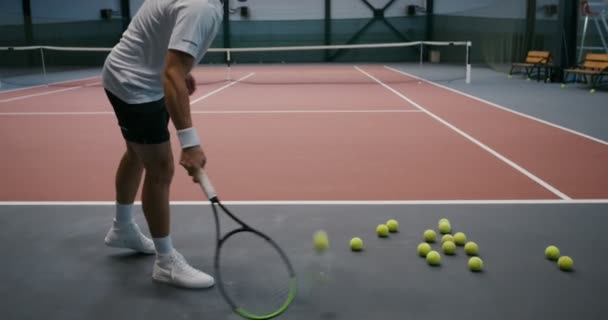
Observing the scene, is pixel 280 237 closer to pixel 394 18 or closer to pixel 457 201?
pixel 457 201

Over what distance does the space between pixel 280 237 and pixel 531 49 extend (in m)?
13.9

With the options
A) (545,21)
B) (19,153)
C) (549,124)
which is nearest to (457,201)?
(549,124)

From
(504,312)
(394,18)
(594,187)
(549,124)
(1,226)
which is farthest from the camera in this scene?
(394,18)

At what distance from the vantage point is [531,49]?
15.2m

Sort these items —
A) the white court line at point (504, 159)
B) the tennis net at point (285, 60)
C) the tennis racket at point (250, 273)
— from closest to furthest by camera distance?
the tennis racket at point (250, 273), the white court line at point (504, 159), the tennis net at point (285, 60)

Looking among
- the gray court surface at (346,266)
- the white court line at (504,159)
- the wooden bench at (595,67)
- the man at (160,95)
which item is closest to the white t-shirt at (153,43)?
the man at (160,95)

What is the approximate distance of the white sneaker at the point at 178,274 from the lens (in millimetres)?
2568

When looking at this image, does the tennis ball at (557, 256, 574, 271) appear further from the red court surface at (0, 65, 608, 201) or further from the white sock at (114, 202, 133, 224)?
the white sock at (114, 202, 133, 224)

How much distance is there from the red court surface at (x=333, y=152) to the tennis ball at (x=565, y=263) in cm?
122

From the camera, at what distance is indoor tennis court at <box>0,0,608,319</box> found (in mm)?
2469

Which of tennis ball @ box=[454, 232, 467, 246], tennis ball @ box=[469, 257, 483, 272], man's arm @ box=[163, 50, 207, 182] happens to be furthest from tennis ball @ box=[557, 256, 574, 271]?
man's arm @ box=[163, 50, 207, 182]

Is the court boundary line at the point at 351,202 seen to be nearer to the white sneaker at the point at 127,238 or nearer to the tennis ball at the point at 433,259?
the white sneaker at the point at 127,238

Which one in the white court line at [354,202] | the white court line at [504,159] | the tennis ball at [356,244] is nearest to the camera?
the tennis ball at [356,244]

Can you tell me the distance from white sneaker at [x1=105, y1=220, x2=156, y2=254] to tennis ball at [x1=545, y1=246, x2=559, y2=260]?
2028mm
